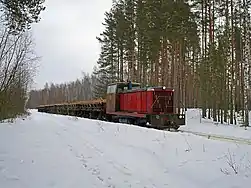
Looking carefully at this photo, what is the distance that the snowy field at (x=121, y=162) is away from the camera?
6.88 m

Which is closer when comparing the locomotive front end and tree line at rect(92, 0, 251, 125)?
the locomotive front end

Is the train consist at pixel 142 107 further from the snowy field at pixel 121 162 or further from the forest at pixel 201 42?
the snowy field at pixel 121 162

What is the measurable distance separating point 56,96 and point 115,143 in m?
129

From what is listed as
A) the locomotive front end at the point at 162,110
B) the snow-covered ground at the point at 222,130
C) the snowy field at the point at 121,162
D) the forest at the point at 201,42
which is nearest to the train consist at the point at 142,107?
the locomotive front end at the point at 162,110

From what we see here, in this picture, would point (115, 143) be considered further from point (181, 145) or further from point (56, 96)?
point (56, 96)

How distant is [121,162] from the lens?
28.6 ft

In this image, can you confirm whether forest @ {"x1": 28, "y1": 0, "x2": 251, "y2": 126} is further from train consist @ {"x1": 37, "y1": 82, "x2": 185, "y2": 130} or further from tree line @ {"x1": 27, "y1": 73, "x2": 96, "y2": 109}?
tree line @ {"x1": 27, "y1": 73, "x2": 96, "y2": 109}

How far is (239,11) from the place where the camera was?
26156 millimetres

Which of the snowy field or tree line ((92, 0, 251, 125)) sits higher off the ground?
tree line ((92, 0, 251, 125))

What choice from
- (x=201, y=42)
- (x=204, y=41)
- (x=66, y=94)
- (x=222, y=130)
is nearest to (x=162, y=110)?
(x=222, y=130)

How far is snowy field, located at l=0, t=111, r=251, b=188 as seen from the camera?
22.6 feet

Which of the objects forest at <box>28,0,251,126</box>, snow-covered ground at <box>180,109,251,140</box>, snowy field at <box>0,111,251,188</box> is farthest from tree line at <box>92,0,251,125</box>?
snowy field at <box>0,111,251,188</box>

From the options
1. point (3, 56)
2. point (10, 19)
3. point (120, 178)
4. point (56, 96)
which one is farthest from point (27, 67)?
point (56, 96)

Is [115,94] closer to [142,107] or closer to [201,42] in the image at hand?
[142,107]
